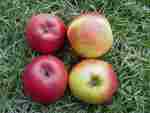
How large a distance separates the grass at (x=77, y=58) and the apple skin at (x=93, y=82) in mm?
93

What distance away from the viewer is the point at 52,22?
2.15m

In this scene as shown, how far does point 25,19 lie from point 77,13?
0.30 m

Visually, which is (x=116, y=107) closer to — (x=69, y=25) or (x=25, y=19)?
(x=69, y=25)

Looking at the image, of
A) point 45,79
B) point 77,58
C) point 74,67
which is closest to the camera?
point 45,79

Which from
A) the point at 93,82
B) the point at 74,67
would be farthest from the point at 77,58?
the point at 93,82

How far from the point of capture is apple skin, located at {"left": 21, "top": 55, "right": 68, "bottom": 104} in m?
2.04

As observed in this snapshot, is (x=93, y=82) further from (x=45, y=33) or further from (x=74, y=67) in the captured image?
(x=45, y=33)

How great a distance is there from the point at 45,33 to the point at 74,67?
0.75ft

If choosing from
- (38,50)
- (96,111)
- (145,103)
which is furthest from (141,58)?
(38,50)

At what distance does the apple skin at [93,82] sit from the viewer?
6.72 feet

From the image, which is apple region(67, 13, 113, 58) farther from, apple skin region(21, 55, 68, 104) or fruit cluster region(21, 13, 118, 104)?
apple skin region(21, 55, 68, 104)

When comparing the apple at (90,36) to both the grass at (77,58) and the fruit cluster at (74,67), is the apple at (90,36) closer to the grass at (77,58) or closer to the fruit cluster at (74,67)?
the fruit cluster at (74,67)

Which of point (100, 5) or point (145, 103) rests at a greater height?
point (100, 5)

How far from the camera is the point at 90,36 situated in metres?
2.10
